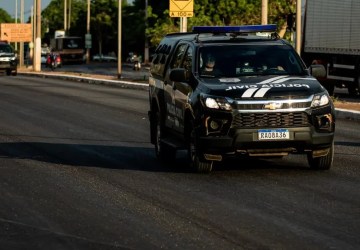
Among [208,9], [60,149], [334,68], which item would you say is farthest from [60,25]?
[60,149]

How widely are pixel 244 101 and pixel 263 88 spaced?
0.30 metres

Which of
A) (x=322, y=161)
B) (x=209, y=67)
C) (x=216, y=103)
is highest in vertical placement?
(x=209, y=67)

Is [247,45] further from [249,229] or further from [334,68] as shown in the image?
[334,68]

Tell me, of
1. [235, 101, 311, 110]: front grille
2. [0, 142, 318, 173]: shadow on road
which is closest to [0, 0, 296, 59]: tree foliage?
[0, 142, 318, 173]: shadow on road

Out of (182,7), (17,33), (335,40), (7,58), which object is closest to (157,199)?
(335,40)

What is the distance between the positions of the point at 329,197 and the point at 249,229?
2364 mm

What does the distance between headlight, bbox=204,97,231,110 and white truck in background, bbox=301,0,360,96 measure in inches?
929

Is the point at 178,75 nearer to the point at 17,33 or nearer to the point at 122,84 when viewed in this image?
the point at 122,84

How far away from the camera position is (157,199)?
1223 cm

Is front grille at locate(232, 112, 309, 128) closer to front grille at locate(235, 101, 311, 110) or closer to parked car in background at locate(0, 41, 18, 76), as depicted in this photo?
front grille at locate(235, 101, 311, 110)

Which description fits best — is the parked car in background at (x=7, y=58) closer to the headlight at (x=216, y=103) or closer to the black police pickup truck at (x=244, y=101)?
the black police pickup truck at (x=244, y=101)

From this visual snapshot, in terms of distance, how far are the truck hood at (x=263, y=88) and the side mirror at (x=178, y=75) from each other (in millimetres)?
477

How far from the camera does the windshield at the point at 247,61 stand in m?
15.4

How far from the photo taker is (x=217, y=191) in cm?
1290
